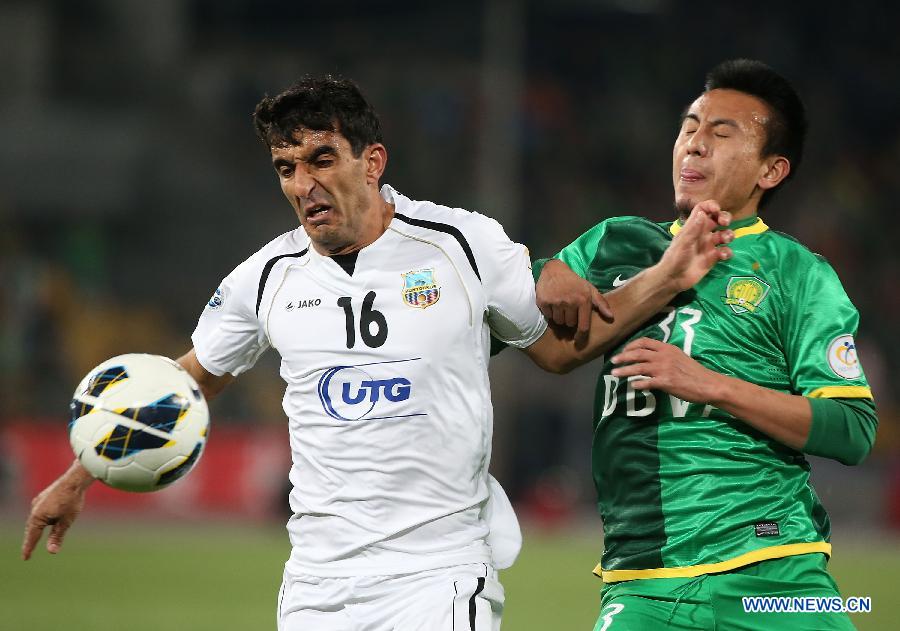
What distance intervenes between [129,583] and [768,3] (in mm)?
18426

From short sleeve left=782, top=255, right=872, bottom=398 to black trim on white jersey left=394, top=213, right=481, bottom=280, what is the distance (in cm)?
101

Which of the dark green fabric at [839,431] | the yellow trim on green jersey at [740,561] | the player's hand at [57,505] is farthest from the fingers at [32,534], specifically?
the dark green fabric at [839,431]

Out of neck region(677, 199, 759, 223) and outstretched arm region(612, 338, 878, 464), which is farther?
neck region(677, 199, 759, 223)

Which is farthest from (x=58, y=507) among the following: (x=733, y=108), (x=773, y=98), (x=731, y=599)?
(x=773, y=98)

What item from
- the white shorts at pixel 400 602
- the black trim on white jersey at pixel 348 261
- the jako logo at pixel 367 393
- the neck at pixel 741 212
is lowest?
the white shorts at pixel 400 602

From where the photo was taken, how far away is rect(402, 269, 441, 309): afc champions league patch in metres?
4.10

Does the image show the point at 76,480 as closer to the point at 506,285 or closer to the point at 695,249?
the point at 506,285

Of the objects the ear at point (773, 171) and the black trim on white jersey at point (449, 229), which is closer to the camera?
the black trim on white jersey at point (449, 229)

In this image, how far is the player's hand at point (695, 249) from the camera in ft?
13.4

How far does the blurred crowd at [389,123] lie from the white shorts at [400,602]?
1546 cm

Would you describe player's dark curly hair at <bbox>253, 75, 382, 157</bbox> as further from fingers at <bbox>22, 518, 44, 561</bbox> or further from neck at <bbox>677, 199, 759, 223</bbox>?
fingers at <bbox>22, 518, 44, 561</bbox>

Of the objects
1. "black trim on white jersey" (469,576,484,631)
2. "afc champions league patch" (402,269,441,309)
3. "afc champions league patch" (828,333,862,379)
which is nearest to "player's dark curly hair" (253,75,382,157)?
"afc champions league patch" (402,269,441,309)

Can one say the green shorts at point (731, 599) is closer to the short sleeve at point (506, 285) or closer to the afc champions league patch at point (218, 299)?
the short sleeve at point (506, 285)

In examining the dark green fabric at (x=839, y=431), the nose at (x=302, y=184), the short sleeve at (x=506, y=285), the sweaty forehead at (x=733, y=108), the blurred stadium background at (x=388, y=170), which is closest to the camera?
the dark green fabric at (x=839, y=431)
